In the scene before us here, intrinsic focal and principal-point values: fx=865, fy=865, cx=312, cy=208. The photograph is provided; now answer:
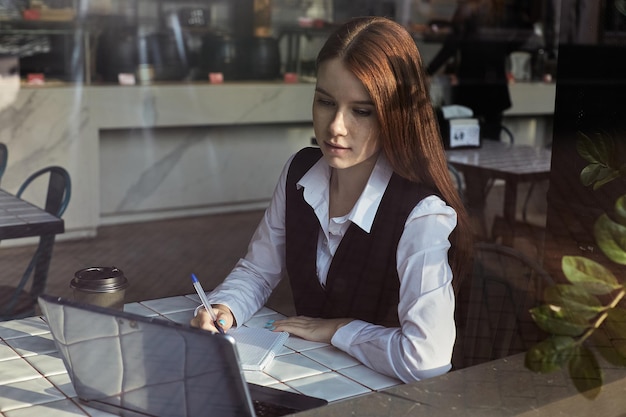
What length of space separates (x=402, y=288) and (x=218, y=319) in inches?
14.1

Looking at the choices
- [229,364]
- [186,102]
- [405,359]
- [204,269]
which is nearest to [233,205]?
[186,102]

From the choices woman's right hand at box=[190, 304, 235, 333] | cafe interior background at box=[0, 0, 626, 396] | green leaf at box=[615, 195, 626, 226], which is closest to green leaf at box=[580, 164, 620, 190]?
green leaf at box=[615, 195, 626, 226]

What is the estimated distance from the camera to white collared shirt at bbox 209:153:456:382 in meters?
1.47

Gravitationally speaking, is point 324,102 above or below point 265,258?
above

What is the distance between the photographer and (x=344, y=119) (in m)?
1.61

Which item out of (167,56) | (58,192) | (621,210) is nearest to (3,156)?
(167,56)

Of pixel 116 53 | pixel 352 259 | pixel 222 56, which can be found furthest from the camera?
pixel 222 56

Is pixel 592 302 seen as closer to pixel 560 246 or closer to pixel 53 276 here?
pixel 560 246

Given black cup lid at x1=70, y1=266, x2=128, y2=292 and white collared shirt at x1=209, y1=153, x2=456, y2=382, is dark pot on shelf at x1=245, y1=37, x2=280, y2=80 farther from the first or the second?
black cup lid at x1=70, y1=266, x2=128, y2=292

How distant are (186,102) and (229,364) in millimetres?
4554

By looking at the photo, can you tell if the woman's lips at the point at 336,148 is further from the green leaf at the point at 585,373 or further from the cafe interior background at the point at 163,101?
the cafe interior background at the point at 163,101

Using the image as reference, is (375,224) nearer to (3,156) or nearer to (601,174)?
(601,174)

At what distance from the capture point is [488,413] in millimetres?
1182

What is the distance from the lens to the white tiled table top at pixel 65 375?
1.30 meters
